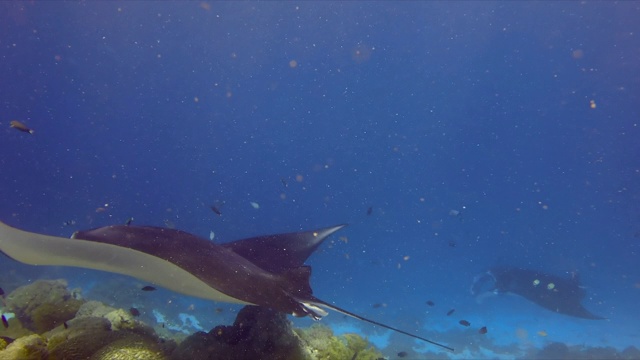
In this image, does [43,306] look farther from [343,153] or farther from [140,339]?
[343,153]

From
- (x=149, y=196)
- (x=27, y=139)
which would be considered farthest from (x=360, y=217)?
(x=27, y=139)

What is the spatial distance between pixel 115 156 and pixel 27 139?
8.53 metres

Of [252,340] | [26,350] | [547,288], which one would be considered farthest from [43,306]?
[547,288]

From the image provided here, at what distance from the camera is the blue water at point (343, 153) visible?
1059 inches

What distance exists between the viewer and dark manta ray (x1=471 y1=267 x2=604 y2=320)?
21.6 metres

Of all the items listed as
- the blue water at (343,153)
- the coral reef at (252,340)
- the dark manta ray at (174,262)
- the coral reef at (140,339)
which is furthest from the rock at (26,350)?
the blue water at (343,153)

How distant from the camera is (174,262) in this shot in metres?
3.45

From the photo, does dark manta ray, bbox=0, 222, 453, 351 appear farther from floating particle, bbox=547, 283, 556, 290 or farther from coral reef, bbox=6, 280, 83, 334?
floating particle, bbox=547, 283, 556, 290

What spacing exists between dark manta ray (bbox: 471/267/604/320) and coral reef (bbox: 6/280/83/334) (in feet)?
80.3

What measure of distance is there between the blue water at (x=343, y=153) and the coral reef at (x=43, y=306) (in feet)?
45.8

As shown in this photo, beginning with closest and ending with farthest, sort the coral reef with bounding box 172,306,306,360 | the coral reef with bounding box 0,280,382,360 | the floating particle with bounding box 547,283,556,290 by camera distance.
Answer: the coral reef with bounding box 0,280,382,360
the coral reef with bounding box 172,306,306,360
the floating particle with bounding box 547,283,556,290

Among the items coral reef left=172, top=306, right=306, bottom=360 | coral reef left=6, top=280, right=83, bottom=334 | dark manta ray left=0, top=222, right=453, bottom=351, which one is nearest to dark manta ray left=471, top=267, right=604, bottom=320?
coral reef left=172, top=306, right=306, bottom=360

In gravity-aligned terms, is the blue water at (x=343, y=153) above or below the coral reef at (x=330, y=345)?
above

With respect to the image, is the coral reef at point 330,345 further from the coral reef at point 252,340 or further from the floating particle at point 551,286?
the floating particle at point 551,286
